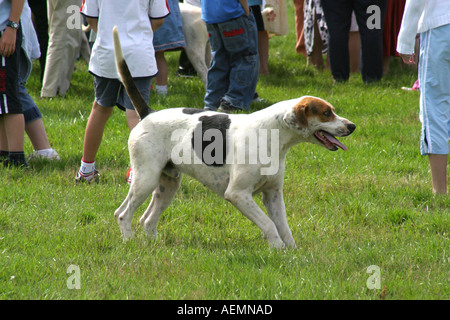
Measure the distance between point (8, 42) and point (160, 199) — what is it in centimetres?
219

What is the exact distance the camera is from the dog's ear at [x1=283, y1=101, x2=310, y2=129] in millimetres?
3973

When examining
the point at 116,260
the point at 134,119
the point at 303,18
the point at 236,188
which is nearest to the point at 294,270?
the point at 236,188

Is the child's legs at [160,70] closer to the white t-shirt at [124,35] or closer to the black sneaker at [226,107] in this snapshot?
the black sneaker at [226,107]

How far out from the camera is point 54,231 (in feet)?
14.6

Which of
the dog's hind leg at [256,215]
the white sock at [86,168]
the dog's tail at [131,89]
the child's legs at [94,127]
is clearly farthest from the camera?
the white sock at [86,168]

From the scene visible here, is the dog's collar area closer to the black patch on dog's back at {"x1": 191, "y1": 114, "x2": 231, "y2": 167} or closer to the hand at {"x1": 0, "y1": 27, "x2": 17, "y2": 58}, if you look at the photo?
the black patch on dog's back at {"x1": 191, "y1": 114, "x2": 231, "y2": 167}

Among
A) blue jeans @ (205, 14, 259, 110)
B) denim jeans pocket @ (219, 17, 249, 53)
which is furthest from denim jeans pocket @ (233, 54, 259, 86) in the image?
denim jeans pocket @ (219, 17, 249, 53)

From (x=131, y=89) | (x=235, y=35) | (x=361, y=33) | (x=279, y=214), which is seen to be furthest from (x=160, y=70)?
(x=279, y=214)

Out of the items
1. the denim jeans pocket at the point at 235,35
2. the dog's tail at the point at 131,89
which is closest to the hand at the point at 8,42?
the dog's tail at the point at 131,89

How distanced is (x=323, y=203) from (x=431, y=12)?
172 centimetres

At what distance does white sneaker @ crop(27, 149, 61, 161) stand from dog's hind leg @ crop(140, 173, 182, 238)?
206cm

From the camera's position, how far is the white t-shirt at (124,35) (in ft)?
17.1

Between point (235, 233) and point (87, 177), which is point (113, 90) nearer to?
point (87, 177)

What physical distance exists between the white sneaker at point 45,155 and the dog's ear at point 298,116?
3.08 meters
